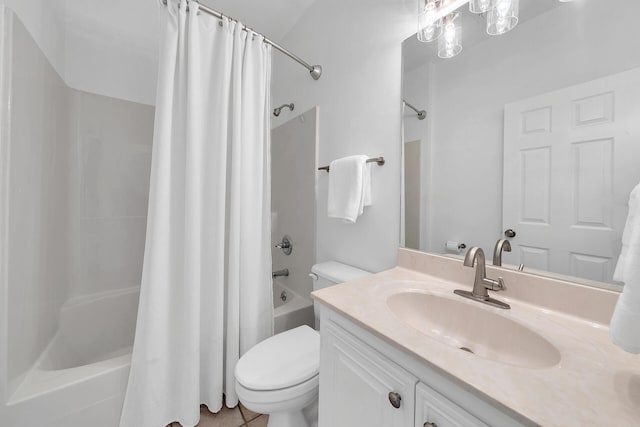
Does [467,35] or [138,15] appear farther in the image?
[138,15]

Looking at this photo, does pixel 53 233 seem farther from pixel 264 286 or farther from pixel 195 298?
pixel 264 286

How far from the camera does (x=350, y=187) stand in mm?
1221

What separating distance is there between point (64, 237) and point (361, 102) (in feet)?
6.34

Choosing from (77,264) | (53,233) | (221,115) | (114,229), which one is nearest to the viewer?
(221,115)

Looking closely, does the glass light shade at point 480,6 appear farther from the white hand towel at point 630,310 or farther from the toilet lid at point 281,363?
the toilet lid at point 281,363

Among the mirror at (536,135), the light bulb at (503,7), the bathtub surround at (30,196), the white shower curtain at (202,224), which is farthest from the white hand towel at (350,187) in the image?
the bathtub surround at (30,196)

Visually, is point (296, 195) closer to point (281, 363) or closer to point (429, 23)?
point (281, 363)

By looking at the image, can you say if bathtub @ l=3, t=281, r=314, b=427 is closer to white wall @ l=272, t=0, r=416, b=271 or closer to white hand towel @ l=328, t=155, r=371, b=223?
white wall @ l=272, t=0, r=416, b=271

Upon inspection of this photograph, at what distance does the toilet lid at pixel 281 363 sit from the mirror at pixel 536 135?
0.69 meters

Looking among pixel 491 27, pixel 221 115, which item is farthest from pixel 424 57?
pixel 221 115

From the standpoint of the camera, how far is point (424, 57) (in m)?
1.05

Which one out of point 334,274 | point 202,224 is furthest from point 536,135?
point 202,224

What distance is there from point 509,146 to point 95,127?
2338 millimetres

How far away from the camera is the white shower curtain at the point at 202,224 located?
40.8 inches
